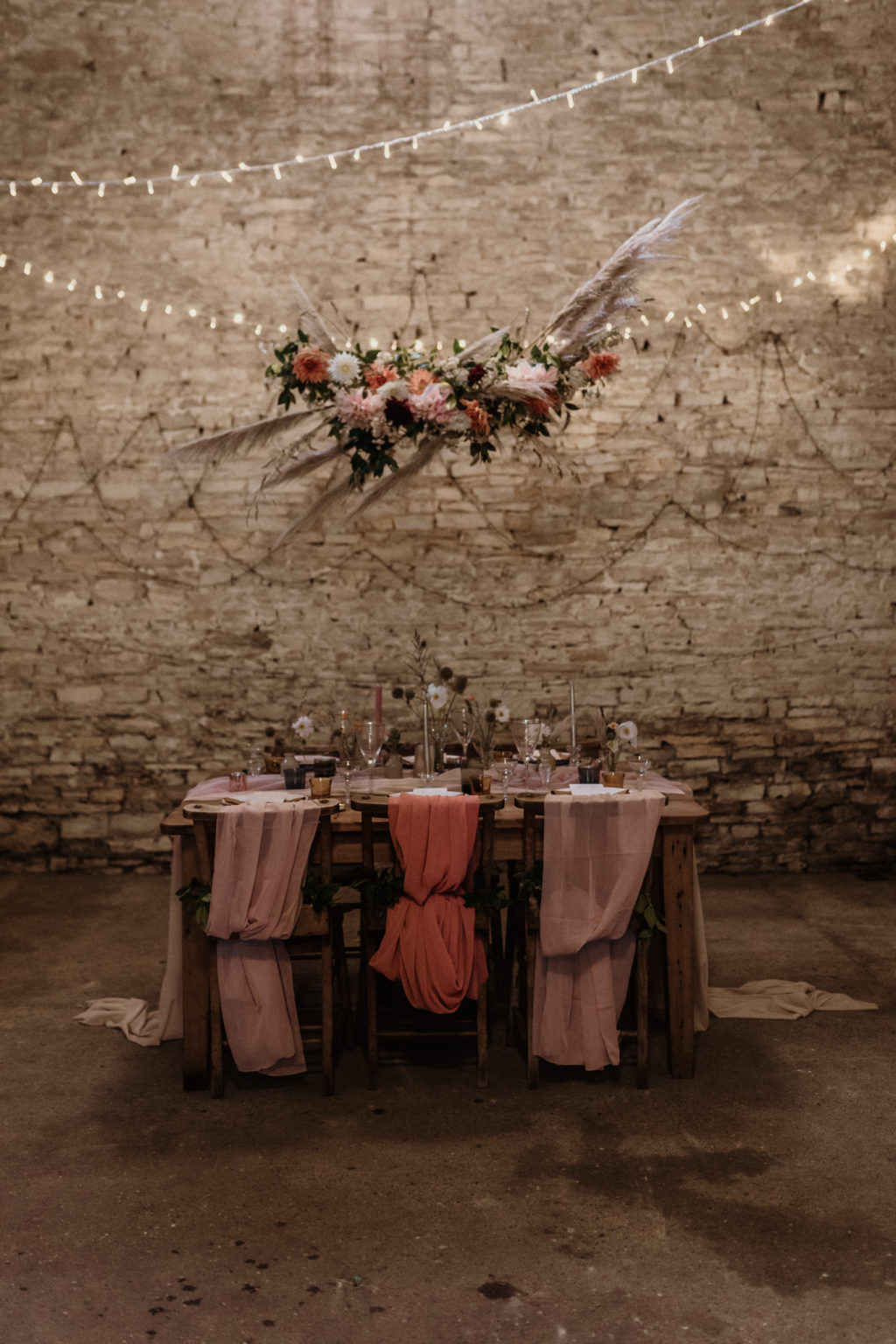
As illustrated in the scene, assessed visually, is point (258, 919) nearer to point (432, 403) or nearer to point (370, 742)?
point (370, 742)

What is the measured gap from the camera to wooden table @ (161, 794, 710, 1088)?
3422 mm

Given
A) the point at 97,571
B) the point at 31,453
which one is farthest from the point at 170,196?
the point at 97,571

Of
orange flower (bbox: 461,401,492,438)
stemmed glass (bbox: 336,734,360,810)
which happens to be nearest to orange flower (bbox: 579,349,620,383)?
orange flower (bbox: 461,401,492,438)

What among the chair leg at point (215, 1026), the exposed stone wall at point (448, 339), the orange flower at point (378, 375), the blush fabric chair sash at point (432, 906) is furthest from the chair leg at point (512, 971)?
the exposed stone wall at point (448, 339)

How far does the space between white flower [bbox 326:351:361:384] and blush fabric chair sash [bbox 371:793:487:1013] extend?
5.14 feet

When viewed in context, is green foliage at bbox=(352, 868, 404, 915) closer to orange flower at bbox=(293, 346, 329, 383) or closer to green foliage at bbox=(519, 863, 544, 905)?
green foliage at bbox=(519, 863, 544, 905)

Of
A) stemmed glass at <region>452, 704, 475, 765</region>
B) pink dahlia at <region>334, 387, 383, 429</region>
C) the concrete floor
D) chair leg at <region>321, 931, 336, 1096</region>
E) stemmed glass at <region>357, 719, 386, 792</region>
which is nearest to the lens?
the concrete floor

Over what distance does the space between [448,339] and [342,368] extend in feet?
7.65

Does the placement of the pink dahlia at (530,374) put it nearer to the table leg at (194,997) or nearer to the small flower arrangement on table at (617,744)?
the small flower arrangement on table at (617,744)

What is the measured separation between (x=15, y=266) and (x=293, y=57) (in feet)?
6.12

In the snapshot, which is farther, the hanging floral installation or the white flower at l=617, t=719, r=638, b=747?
the hanging floral installation

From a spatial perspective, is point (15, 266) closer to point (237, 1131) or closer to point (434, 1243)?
point (237, 1131)

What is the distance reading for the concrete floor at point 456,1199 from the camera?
7.51 feet

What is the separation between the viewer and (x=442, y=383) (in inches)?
160
